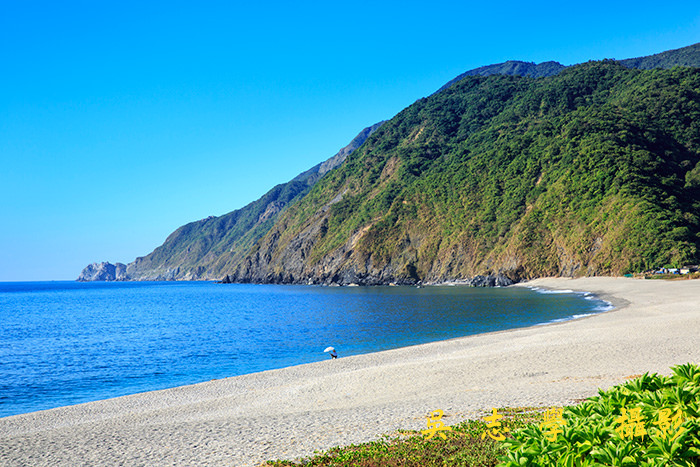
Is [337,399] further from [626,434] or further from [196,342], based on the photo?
[196,342]

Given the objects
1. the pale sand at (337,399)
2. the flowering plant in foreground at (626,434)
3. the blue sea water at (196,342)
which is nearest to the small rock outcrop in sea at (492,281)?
the blue sea water at (196,342)

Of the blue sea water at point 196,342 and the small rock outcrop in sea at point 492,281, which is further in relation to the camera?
the small rock outcrop in sea at point 492,281

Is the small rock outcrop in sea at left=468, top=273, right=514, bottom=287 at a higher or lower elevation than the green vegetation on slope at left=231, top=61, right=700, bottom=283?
lower

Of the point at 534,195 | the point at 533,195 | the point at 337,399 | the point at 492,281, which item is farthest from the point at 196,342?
the point at 533,195

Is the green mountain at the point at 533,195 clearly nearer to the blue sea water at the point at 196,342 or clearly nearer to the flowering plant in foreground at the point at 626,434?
the blue sea water at the point at 196,342

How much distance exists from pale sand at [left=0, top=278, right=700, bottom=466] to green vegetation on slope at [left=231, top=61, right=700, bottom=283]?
71572mm

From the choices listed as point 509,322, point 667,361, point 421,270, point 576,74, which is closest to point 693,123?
point 576,74

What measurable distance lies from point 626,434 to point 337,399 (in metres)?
14.5

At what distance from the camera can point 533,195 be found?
407 ft

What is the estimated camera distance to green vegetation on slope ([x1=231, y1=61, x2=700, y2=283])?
96.4m

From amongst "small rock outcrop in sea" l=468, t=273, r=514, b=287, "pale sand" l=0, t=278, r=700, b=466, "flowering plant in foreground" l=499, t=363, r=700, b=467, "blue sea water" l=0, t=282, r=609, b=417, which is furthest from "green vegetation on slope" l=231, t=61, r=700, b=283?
"flowering plant in foreground" l=499, t=363, r=700, b=467

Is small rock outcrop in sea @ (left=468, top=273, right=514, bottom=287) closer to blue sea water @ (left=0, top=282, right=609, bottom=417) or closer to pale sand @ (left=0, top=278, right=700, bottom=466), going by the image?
blue sea water @ (left=0, top=282, right=609, bottom=417)

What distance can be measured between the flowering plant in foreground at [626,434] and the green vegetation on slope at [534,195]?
91.5 meters

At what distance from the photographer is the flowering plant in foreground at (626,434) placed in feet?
12.4
